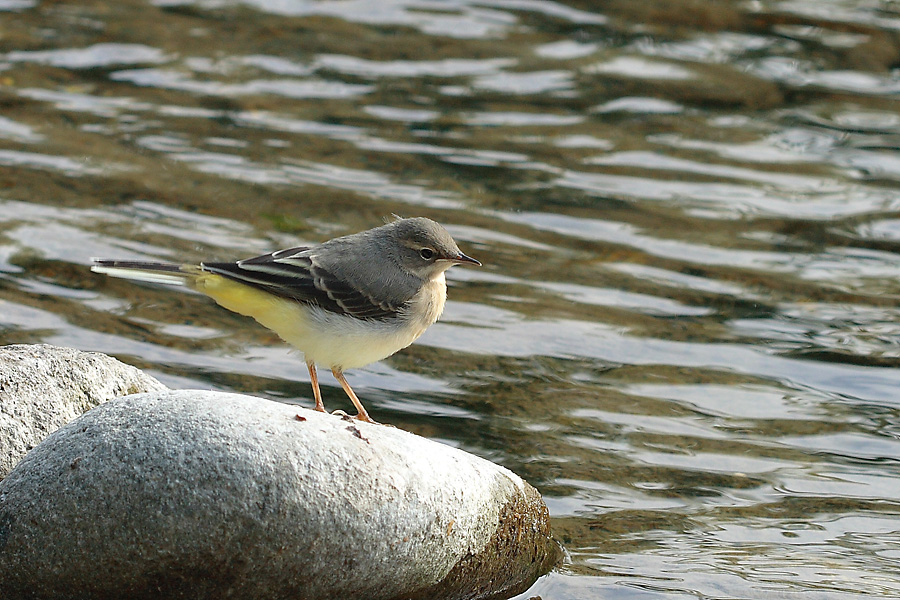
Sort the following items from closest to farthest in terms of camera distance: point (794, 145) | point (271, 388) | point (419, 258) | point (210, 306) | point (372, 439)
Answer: point (372, 439), point (419, 258), point (271, 388), point (210, 306), point (794, 145)

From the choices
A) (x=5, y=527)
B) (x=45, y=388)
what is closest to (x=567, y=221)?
(x=45, y=388)

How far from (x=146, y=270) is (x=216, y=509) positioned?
2191 millimetres

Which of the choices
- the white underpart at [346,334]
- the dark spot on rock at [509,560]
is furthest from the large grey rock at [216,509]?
the white underpart at [346,334]

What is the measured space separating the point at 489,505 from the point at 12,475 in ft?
8.32

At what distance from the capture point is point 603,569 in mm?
7375

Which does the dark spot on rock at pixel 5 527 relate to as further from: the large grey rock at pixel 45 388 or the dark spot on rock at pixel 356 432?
the dark spot on rock at pixel 356 432

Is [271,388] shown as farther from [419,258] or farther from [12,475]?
[12,475]

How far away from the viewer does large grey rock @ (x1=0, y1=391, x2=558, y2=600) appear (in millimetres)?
5996

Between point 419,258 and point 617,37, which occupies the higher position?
point 617,37

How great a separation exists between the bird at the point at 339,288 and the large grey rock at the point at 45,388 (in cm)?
62

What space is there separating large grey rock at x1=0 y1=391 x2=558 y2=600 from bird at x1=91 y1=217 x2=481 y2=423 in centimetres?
88

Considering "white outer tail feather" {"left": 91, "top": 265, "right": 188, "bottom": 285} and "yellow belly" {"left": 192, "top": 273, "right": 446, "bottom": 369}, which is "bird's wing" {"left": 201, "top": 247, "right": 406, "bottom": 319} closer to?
"yellow belly" {"left": 192, "top": 273, "right": 446, "bottom": 369}

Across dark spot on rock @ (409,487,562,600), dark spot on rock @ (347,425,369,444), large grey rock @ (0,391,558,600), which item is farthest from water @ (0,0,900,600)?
dark spot on rock @ (347,425,369,444)

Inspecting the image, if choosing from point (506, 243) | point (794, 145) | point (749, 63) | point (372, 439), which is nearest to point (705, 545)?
point (372, 439)
